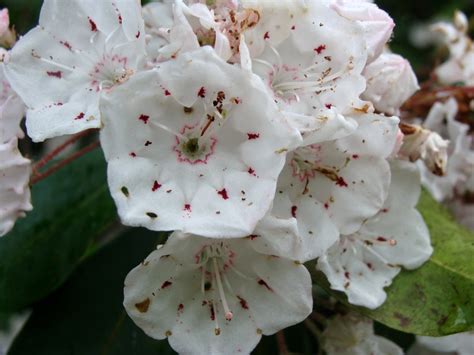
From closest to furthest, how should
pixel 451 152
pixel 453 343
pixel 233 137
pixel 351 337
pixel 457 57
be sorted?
pixel 233 137, pixel 351 337, pixel 453 343, pixel 451 152, pixel 457 57

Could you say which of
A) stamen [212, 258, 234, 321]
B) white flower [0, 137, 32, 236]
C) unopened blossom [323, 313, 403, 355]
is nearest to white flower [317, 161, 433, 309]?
unopened blossom [323, 313, 403, 355]

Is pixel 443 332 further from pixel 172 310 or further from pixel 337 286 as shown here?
pixel 172 310

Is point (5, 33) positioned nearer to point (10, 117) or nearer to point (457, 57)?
point (10, 117)

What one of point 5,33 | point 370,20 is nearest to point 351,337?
point 370,20

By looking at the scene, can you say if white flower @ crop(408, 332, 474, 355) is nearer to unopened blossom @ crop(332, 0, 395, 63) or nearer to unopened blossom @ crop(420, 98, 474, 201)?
unopened blossom @ crop(420, 98, 474, 201)

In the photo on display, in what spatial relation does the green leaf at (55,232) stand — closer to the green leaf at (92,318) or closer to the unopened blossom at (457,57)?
the green leaf at (92,318)

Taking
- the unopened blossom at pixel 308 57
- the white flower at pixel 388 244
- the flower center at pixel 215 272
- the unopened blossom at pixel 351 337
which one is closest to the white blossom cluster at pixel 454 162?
the white flower at pixel 388 244

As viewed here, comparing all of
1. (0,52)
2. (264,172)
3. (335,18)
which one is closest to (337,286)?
(264,172)
